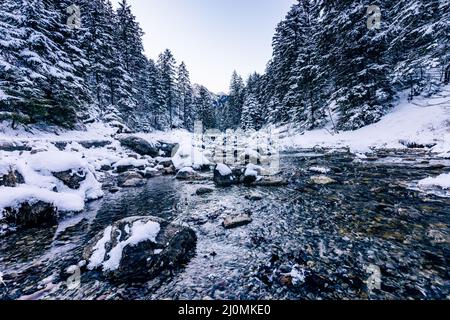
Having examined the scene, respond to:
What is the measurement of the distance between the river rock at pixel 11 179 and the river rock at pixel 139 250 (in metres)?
3.84

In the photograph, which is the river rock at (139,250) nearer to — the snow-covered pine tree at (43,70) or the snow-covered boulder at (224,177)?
the snow-covered boulder at (224,177)

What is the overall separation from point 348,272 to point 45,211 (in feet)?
24.0

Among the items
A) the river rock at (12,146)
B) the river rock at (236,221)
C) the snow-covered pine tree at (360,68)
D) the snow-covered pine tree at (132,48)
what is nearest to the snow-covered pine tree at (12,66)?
the river rock at (12,146)

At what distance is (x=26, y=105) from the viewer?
12742mm

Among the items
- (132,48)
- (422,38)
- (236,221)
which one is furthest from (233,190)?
(132,48)

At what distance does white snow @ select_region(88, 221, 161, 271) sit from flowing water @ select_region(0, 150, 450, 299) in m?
0.22

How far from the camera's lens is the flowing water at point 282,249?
10.7ft

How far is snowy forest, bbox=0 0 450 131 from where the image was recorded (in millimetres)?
13891

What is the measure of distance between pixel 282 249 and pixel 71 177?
7.54 metres

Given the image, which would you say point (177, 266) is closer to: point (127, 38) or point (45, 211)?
point (45, 211)

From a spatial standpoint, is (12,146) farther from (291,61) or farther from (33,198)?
(291,61)

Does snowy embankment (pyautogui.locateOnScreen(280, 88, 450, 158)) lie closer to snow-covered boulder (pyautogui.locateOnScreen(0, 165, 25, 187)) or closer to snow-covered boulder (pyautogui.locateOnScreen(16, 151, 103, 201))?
snow-covered boulder (pyautogui.locateOnScreen(16, 151, 103, 201))

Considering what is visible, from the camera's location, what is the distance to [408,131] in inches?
591

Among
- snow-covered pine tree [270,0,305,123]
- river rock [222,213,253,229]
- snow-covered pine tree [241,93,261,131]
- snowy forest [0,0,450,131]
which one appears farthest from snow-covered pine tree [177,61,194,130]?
river rock [222,213,253,229]
